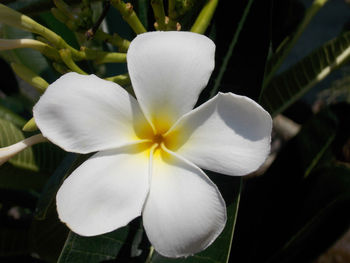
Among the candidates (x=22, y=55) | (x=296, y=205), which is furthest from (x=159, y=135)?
(x=22, y=55)

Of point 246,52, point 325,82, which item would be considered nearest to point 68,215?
point 246,52

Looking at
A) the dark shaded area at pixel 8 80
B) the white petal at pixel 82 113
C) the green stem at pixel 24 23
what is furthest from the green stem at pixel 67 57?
the dark shaded area at pixel 8 80

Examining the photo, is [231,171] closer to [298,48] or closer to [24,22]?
[24,22]

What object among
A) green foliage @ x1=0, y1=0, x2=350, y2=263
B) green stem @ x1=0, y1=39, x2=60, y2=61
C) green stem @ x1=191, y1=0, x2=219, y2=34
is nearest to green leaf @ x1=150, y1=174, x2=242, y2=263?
green foliage @ x1=0, y1=0, x2=350, y2=263

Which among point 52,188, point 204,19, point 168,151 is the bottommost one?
point 52,188

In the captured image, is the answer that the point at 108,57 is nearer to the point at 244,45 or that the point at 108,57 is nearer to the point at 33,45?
the point at 33,45

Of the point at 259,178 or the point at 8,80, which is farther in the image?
the point at 8,80

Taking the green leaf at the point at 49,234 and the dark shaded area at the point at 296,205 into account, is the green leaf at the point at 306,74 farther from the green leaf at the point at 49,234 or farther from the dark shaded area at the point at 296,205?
the green leaf at the point at 49,234
